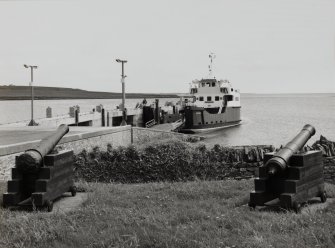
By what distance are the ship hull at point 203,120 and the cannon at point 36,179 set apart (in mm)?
43859

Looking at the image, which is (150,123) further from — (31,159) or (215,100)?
(31,159)

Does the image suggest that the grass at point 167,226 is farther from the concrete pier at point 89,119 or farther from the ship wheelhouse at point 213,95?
the ship wheelhouse at point 213,95

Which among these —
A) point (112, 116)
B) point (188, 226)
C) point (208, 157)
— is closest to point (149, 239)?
point (188, 226)

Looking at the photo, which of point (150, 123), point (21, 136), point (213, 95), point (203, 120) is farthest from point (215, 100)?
point (21, 136)

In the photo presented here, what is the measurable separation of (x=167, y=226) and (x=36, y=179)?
2.73 m

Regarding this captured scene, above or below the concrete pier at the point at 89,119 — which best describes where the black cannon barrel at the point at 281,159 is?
above

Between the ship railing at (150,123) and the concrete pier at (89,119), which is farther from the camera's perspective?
the ship railing at (150,123)

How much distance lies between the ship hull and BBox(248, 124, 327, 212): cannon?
144 ft

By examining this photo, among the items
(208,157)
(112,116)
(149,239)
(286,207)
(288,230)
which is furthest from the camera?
(112,116)

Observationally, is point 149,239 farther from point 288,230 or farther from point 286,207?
point 286,207

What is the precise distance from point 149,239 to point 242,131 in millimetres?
55200

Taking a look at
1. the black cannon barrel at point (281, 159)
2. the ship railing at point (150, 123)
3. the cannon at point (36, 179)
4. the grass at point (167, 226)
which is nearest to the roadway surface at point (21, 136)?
the cannon at point (36, 179)

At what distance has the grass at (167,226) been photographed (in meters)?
5.62

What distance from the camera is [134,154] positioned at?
17.4 metres
